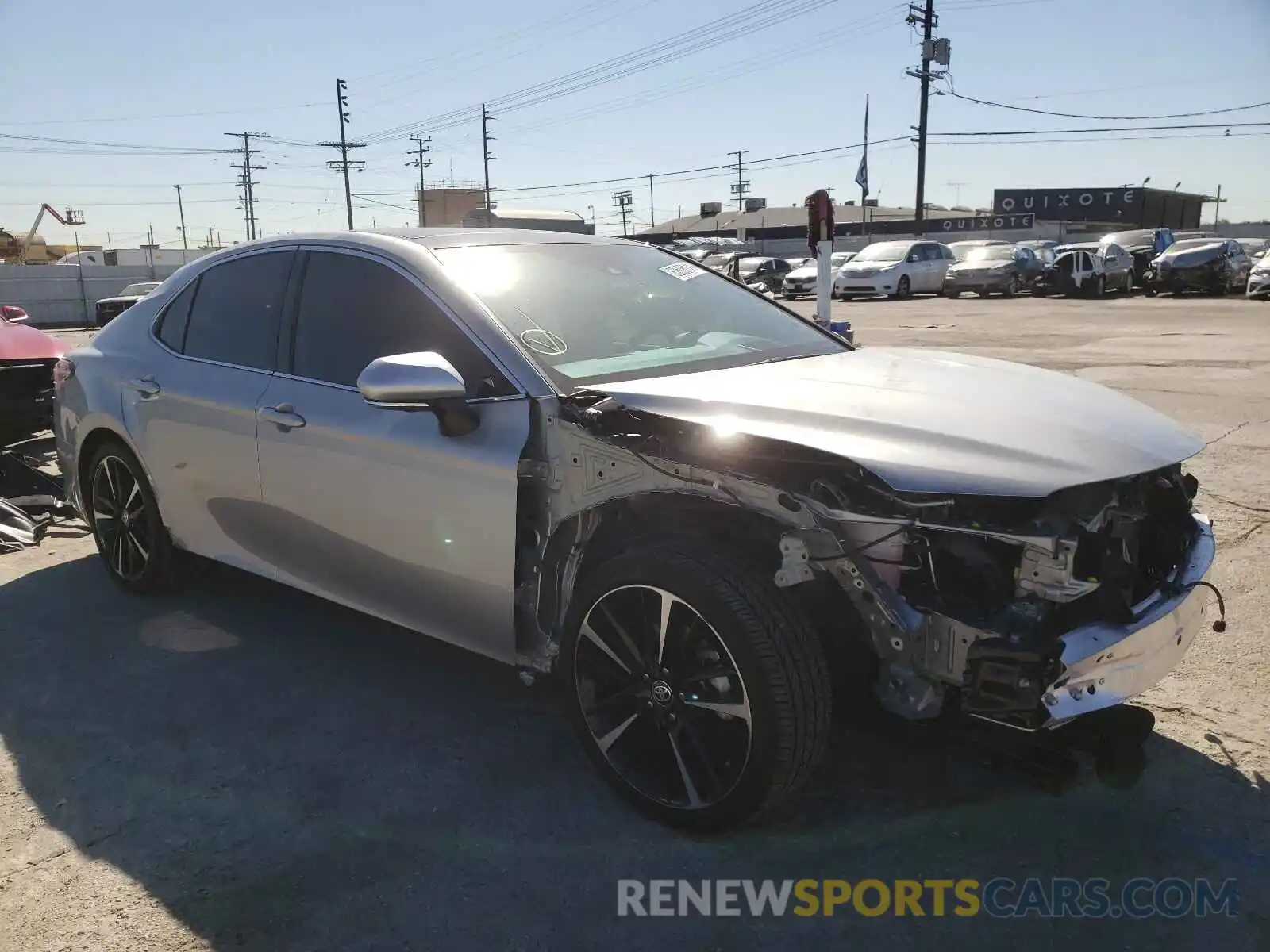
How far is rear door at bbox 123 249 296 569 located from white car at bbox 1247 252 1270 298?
24.8 metres

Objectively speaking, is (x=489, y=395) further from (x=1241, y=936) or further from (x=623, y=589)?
(x=1241, y=936)

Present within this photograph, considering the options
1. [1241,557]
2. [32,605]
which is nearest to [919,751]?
[1241,557]

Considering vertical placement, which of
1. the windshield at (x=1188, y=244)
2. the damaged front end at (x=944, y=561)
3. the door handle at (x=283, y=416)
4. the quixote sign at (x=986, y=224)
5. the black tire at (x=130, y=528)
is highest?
the quixote sign at (x=986, y=224)

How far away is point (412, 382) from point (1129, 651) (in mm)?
1993

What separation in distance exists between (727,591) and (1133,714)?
46.8 inches

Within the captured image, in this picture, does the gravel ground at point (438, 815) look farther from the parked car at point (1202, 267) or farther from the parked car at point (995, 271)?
the parked car at point (1202, 267)

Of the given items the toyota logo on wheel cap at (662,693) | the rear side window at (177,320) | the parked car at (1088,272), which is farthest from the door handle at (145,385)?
the parked car at (1088,272)

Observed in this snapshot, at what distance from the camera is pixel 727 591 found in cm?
248

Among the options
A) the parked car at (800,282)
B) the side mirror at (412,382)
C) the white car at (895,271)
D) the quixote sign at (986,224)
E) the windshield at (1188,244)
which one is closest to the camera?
the side mirror at (412,382)

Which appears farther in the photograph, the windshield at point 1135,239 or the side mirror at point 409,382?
the windshield at point 1135,239

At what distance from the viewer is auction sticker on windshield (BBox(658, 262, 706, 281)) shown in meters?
4.01

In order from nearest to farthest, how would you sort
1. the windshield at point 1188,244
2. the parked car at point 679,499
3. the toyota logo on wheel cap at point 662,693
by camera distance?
the parked car at point 679,499 < the toyota logo on wheel cap at point 662,693 < the windshield at point 1188,244

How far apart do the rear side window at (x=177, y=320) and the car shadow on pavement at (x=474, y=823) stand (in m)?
1.43

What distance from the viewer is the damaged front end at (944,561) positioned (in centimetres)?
230
